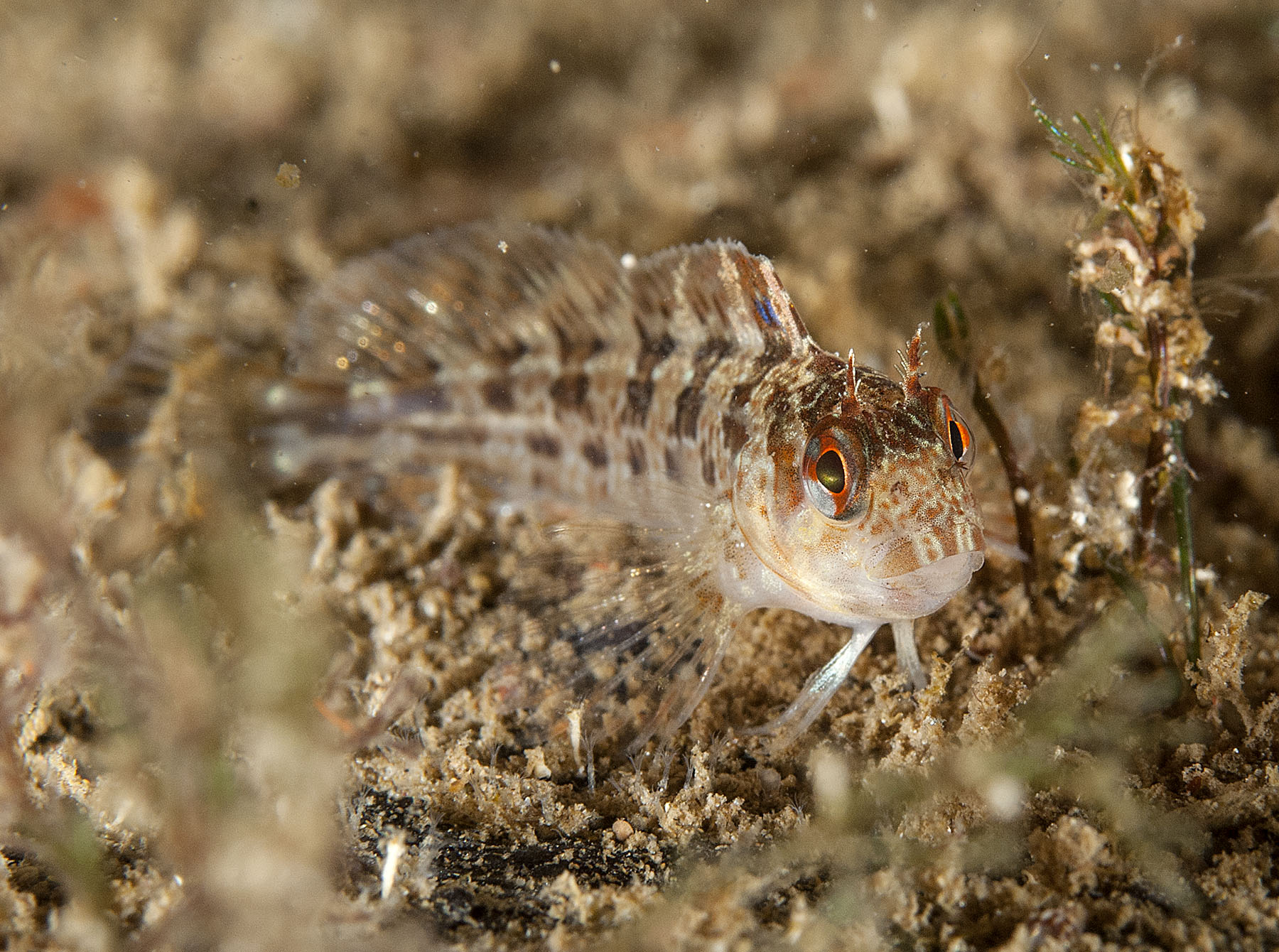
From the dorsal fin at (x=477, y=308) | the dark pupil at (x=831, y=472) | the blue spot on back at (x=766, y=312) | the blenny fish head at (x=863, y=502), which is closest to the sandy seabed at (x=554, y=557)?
the blenny fish head at (x=863, y=502)

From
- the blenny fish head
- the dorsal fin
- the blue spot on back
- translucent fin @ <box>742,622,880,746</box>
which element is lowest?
translucent fin @ <box>742,622,880,746</box>

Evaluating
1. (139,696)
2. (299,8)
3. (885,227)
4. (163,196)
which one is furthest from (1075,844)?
(299,8)

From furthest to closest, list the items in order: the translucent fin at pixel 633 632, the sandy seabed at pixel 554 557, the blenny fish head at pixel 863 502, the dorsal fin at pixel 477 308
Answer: the dorsal fin at pixel 477 308, the translucent fin at pixel 633 632, the blenny fish head at pixel 863 502, the sandy seabed at pixel 554 557

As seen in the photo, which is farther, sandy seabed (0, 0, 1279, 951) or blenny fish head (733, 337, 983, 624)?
blenny fish head (733, 337, 983, 624)

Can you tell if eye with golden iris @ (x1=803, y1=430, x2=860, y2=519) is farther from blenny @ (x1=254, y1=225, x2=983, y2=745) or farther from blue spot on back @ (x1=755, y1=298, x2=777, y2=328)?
blue spot on back @ (x1=755, y1=298, x2=777, y2=328)

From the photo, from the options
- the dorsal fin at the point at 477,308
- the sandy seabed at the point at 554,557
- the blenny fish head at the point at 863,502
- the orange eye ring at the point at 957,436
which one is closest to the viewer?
the sandy seabed at the point at 554,557

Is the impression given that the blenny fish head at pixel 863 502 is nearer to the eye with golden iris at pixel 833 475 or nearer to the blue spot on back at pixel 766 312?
the eye with golden iris at pixel 833 475

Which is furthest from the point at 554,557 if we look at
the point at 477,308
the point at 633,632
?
the point at 477,308

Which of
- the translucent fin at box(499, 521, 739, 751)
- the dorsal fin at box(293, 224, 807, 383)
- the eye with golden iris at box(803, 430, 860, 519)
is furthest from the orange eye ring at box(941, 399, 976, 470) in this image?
the dorsal fin at box(293, 224, 807, 383)
